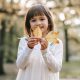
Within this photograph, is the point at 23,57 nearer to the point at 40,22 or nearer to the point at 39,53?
the point at 39,53

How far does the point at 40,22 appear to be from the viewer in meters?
3.28

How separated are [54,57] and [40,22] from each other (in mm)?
308

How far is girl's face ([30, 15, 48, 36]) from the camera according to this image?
3.27 meters

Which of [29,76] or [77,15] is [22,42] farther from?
[77,15]

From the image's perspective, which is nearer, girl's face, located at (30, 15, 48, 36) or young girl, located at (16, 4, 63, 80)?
young girl, located at (16, 4, 63, 80)

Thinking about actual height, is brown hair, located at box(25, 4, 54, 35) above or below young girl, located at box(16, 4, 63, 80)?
above

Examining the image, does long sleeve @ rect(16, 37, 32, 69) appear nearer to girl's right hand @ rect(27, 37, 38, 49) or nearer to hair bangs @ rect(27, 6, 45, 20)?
girl's right hand @ rect(27, 37, 38, 49)

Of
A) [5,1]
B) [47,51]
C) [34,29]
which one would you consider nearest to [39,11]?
[34,29]

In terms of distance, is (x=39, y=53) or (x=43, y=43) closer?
(x=43, y=43)

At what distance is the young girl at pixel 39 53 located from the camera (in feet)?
10.2

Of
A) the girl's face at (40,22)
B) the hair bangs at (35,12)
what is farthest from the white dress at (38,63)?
the hair bangs at (35,12)

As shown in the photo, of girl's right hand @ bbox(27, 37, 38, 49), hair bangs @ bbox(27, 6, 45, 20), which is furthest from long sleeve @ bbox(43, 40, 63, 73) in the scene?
hair bangs @ bbox(27, 6, 45, 20)

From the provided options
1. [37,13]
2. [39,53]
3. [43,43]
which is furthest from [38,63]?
[37,13]

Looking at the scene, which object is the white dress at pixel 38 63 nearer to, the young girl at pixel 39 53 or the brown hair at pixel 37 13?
the young girl at pixel 39 53
